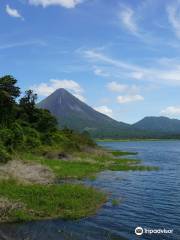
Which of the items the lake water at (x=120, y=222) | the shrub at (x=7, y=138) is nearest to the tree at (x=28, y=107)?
the shrub at (x=7, y=138)

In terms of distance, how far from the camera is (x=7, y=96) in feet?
225

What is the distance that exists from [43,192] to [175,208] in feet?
33.3

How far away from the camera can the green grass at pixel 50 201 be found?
22.1 m

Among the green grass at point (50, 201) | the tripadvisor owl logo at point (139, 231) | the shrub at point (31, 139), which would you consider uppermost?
the shrub at point (31, 139)

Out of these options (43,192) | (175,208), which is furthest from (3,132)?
(175,208)

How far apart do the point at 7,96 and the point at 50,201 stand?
4765 cm

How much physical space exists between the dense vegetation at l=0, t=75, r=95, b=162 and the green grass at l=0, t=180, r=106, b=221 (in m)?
24.6

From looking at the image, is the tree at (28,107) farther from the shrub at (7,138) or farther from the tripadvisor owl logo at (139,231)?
the tripadvisor owl logo at (139,231)

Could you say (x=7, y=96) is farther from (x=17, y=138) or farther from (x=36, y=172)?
(x=36, y=172)

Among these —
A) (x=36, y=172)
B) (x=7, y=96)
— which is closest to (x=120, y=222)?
(x=36, y=172)

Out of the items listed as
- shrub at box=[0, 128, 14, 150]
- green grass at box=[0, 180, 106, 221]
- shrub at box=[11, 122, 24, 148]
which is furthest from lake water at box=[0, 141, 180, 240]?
shrub at box=[11, 122, 24, 148]

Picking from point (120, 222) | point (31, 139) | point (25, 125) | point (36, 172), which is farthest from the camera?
point (25, 125)

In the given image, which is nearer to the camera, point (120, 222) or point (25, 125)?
point (120, 222)

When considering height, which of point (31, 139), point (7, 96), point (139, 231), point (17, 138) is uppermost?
point (7, 96)
